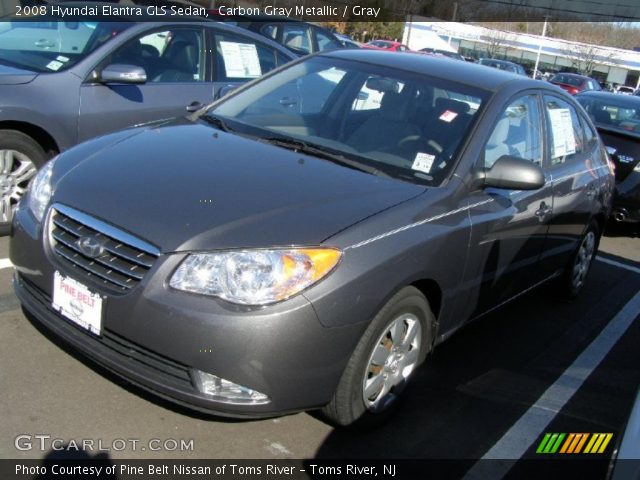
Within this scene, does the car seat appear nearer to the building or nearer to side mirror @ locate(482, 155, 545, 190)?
side mirror @ locate(482, 155, 545, 190)

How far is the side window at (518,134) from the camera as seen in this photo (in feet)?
12.1

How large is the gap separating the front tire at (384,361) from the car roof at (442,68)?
A: 1.47 m

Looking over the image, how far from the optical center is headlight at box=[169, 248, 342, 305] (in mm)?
2570

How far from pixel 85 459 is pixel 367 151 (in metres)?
2.01

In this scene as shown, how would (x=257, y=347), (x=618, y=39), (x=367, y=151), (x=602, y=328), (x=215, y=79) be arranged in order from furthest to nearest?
(x=618, y=39)
(x=215, y=79)
(x=602, y=328)
(x=367, y=151)
(x=257, y=347)

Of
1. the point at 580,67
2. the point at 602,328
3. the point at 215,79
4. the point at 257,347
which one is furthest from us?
the point at 580,67

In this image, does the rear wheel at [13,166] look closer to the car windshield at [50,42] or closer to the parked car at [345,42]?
the car windshield at [50,42]

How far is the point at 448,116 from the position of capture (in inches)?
145

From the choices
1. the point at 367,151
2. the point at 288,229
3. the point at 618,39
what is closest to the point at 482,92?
the point at 367,151

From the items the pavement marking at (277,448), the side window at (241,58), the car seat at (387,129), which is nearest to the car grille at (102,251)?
the pavement marking at (277,448)

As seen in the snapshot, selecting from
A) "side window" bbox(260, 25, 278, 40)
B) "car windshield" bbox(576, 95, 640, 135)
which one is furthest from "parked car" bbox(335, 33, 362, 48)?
"car windshield" bbox(576, 95, 640, 135)

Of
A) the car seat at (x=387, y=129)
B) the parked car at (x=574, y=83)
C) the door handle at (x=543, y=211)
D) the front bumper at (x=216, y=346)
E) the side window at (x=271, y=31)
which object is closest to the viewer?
the front bumper at (x=216, y=346)

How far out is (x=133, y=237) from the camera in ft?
8.79

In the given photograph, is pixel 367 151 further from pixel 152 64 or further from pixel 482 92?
pixel 152 64
